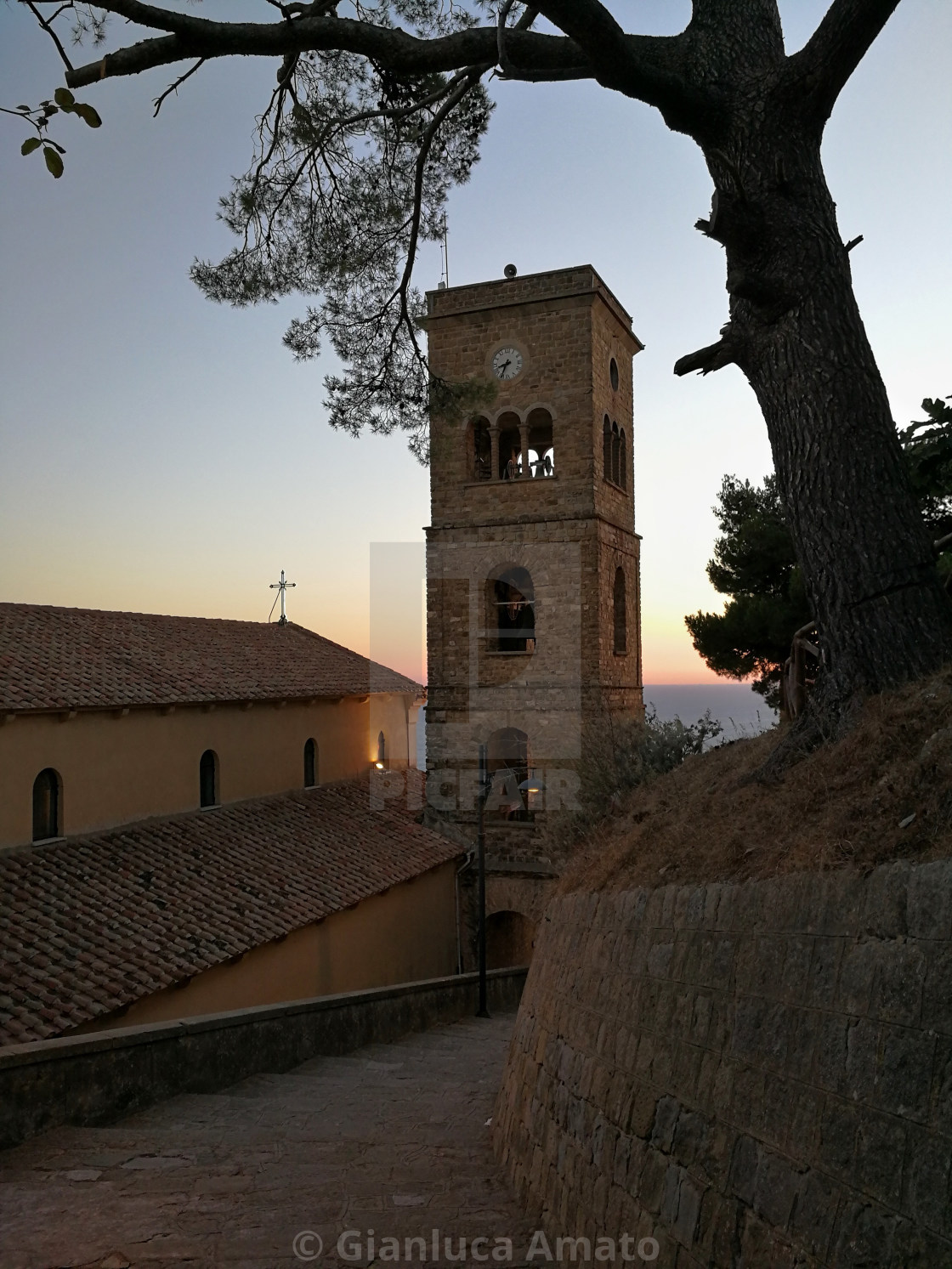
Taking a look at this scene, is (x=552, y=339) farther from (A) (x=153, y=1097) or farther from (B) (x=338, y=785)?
(A) (x=153, y=1097)

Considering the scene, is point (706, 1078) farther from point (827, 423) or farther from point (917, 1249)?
point (827, 423)

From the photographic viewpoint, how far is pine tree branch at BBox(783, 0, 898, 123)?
629 centimetres

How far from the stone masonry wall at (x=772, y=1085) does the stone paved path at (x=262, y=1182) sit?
808mm

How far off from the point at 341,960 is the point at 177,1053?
310 inches

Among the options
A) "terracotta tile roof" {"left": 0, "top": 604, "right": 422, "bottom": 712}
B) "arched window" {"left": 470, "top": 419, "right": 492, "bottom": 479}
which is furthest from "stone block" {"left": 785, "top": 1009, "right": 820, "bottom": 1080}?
"arched window" {"left": 470, "top": 419, "right": 492, "bottom": 479}

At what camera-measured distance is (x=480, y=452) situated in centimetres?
2370

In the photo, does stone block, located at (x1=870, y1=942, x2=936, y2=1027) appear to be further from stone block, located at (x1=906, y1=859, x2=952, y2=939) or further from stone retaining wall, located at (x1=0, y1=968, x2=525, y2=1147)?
stone retaining wall, located at (x1=0, y1=968, x2=525, y2=1147)

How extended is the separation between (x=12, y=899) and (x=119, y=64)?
1091 cm

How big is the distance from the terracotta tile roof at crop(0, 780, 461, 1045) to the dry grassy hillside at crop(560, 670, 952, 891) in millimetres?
6894

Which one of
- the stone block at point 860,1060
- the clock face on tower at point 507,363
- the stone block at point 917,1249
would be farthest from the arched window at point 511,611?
the stone block at point 917,1249

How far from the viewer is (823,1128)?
3441mm

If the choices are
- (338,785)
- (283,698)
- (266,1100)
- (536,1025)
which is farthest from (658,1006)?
(338,785)

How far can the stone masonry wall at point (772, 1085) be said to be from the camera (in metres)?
3.14

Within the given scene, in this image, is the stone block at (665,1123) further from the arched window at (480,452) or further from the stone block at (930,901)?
the arched window at (480,452)
